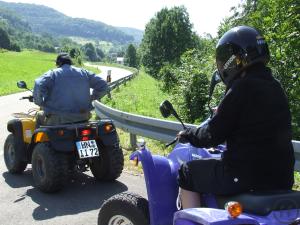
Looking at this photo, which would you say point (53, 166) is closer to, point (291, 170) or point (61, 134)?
point (61, 134)

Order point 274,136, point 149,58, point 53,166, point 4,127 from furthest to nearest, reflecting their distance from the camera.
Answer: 1. point 149,58
2. point 4,127
3. point 53,166
4. point 274,136

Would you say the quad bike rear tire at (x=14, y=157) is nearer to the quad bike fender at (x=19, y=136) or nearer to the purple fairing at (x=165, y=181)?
the quad bike fender at (x=19, y=136)

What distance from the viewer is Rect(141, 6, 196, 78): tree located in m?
75.8

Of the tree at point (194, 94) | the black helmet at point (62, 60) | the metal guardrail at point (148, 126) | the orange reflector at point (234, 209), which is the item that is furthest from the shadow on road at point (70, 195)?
the tree at point (194, 94)

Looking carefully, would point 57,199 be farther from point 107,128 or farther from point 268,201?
point 268,201

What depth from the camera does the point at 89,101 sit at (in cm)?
718

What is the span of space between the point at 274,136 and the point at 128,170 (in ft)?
16.2

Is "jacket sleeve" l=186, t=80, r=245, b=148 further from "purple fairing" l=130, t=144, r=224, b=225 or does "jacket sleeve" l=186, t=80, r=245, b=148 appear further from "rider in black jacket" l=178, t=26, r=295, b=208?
"purple fairing" l=130, t=144, r=224, b=225

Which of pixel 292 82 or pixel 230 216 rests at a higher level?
pixel 292 82

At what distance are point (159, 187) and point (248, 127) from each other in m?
0.98

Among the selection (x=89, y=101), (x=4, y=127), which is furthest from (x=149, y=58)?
(x=89, y=101)

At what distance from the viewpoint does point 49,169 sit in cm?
632

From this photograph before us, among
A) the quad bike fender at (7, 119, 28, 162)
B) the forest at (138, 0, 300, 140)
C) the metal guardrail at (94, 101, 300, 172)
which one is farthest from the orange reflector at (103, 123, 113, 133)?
the forest at (138, 0, 300, 140)

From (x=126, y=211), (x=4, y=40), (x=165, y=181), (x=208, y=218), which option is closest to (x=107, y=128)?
(x=126, y=211)
